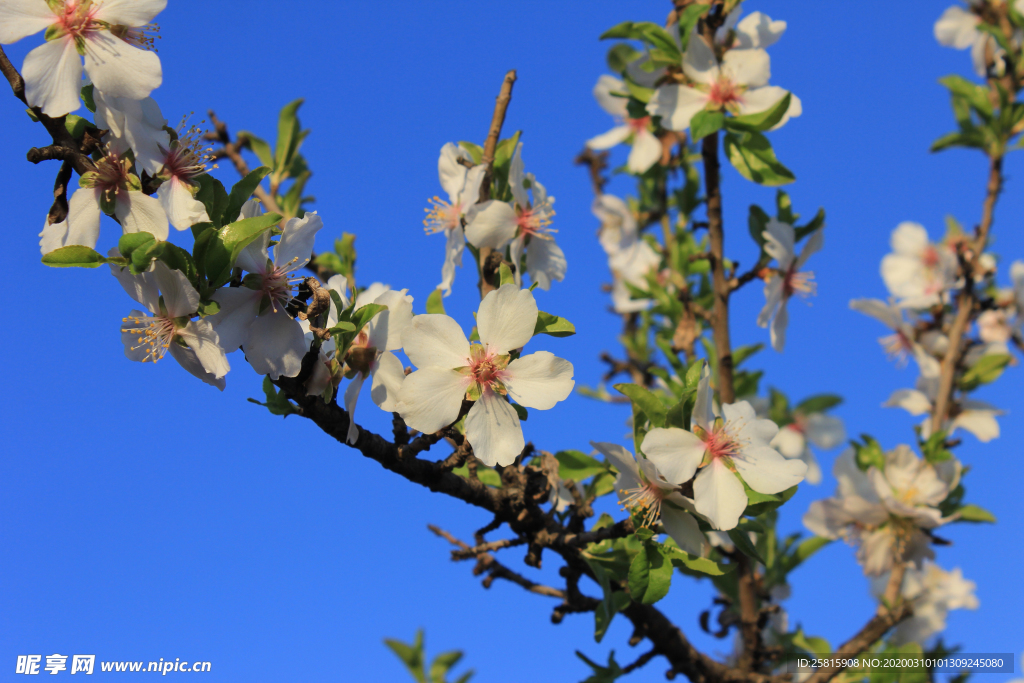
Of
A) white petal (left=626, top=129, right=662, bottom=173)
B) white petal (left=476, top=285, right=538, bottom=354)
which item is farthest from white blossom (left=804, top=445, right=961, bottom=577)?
white petal (left=476, top=285, right=538, bottom=354)

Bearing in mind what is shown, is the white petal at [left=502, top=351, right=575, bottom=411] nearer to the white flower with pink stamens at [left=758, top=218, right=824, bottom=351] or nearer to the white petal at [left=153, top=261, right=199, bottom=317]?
the white petal at [left=153, top=261, right=199, bottom=317]

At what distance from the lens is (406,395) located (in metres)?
1.49

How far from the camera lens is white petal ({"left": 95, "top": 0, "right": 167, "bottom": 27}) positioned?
1379mm

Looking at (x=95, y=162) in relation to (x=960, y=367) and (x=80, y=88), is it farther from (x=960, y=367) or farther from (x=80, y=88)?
(x=960, y=367)

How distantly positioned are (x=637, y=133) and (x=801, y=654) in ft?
8.03

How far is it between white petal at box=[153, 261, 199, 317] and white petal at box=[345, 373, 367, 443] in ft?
1.15

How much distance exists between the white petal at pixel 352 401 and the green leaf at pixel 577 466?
705 mm

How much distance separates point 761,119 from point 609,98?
1211mm

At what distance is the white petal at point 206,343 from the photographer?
1375mm

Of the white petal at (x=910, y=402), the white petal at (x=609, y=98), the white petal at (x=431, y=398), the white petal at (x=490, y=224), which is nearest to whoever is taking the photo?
the white petal at (x=431, y=398)

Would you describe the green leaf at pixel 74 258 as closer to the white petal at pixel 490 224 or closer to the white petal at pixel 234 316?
the white petal at pixel 234 316

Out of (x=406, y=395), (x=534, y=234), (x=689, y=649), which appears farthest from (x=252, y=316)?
(x=689, y=649)

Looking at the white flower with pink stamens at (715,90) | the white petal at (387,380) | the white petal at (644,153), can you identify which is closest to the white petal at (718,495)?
the white petal at (387,380)

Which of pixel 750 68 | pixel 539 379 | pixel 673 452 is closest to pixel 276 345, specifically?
pixel 539 379
